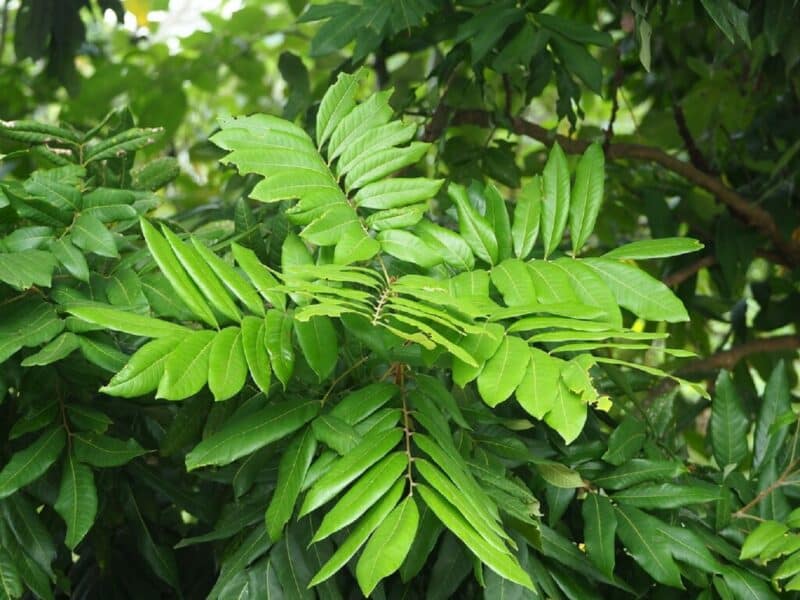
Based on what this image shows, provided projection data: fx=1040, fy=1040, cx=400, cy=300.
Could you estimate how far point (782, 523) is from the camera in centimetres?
88

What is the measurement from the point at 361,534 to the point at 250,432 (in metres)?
0.13

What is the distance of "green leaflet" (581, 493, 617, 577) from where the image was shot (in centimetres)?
81

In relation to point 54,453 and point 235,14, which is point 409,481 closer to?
point 54,453

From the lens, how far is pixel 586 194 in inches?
34.5

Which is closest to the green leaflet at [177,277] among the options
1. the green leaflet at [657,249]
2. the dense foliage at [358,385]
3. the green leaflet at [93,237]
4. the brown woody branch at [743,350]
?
the dense foliage at [358,385]

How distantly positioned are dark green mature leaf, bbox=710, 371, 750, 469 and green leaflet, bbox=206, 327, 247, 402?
507 millimetres

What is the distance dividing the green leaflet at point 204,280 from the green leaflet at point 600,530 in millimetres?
338

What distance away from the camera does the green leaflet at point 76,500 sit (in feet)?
2.51

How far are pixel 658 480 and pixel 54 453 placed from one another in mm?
493

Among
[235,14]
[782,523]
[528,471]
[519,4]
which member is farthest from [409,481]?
[235,14]

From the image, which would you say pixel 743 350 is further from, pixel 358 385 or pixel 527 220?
pixel 358 385

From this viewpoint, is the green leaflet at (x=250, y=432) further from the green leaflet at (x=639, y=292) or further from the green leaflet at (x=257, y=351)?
the green leaflet at (x=639, y=292)

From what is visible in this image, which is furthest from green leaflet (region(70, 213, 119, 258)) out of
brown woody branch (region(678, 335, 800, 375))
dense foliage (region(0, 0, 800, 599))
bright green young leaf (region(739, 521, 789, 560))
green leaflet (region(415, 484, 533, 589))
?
brown woody branch (region(678, 335, 800, 375))

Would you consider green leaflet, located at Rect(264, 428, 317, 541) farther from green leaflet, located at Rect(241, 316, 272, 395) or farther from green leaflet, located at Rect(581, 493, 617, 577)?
green leaflet, located at Rect(581, 493, 617, 577)
